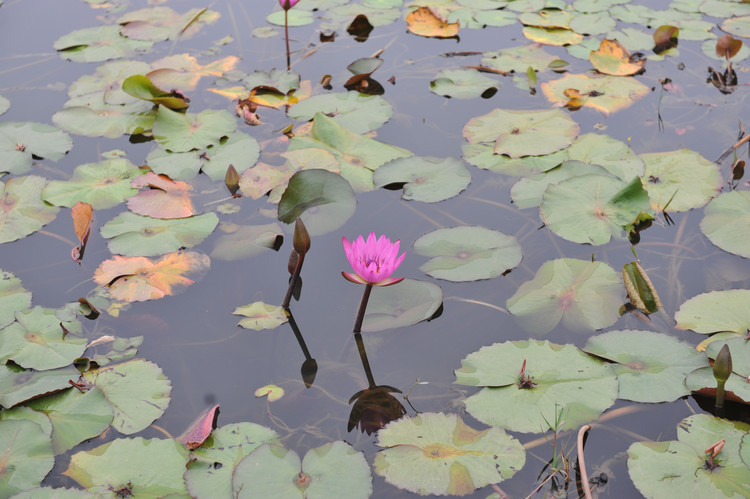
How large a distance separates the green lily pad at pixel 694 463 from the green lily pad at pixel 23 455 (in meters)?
1.78

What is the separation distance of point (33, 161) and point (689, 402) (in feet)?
10.7

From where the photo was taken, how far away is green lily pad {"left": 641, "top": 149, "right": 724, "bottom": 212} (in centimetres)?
300

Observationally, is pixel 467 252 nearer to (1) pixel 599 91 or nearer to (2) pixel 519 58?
(1) pixel 599 91

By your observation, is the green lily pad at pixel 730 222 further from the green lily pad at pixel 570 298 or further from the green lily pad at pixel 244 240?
the green lily pad at pixel 244 240

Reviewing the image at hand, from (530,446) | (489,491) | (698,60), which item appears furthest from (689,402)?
(698,60)

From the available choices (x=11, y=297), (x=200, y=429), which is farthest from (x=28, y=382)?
(x=200, y=429)

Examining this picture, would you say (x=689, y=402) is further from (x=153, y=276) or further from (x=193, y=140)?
(x=193, y=140)

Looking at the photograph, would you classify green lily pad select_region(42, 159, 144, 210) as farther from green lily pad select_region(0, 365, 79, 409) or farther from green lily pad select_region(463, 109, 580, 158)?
green lily pad select_region(463, 109, 580, 158)

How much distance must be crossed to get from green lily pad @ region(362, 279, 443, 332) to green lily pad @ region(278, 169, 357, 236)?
50 cm

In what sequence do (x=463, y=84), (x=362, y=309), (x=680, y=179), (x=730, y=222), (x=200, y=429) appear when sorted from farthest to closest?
(x=463, y=84), (x=680, y=179), (x=730, y=222), (x=362, y=309), (x=200, y=429)

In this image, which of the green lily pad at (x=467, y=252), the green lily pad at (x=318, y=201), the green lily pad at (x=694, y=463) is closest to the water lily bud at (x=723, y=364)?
the green lily pad at (x=694, y=463)

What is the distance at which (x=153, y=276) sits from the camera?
2662mm

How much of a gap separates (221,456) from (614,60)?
3476mm

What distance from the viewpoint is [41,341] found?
2.36 metres
